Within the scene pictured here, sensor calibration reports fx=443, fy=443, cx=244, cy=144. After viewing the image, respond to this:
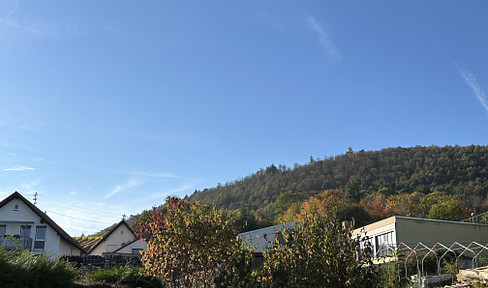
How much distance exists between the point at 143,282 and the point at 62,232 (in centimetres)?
2333

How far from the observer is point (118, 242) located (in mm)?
46000

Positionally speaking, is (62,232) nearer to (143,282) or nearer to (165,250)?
(143,282)

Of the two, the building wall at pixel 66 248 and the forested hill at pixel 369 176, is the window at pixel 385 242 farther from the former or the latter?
the forested hill at pixel 369 176

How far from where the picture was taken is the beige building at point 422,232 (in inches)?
1129

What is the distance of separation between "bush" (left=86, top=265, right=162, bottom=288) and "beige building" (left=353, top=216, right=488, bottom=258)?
18.2m

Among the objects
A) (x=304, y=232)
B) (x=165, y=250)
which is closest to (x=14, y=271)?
(x=165, y=250)

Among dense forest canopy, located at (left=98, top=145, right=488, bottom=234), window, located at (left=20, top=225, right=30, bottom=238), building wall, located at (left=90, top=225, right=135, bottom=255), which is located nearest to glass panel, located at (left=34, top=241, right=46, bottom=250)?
window, located at (left=20, top=225, right=30, bottom=238)

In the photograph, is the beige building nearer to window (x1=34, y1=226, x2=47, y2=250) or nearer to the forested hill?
window (x1=34, y1=226, x2=47, y2=250)

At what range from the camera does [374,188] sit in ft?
286

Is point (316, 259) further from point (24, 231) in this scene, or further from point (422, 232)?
point (24, 231)

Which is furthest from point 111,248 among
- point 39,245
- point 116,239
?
point 39,245

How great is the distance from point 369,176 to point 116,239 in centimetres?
6265

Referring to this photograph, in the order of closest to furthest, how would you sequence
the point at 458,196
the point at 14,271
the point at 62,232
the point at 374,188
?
the point at 14,271 → the point at 62,232 → the point at 458,196 → the point at 374,188

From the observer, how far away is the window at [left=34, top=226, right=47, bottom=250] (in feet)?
107
